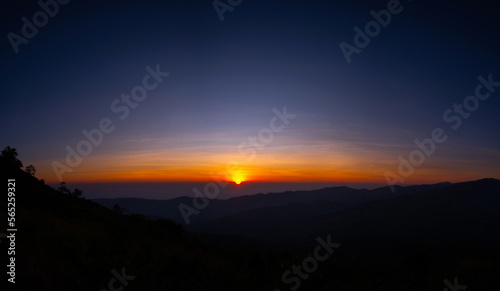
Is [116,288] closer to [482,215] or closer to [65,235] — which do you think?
[65,235]

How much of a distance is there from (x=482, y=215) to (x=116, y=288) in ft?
772

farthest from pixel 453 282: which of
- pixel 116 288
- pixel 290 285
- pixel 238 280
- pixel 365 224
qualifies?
pixel 365 224

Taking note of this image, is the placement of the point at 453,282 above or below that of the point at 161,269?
below

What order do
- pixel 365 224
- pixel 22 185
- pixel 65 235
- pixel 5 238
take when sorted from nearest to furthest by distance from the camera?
pixel 5 238, pixel 65 235, pixel 22 185, pixel 365 224

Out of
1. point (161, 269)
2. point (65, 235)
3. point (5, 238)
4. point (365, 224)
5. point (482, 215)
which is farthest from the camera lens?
point (365, 224)

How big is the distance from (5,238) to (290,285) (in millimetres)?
8251

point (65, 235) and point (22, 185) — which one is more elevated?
point (22, 185)

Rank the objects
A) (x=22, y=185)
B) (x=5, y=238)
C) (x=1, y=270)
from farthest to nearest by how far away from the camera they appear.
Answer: (x=22, y=185) → (x=5, y=238) → (x=1, y=270)

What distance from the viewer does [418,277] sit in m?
11.2

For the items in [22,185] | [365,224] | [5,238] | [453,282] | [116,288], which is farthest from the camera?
[365,224]

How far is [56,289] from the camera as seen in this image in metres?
5.62

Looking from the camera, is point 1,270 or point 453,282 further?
point 453,282

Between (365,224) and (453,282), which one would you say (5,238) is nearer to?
(453,282)

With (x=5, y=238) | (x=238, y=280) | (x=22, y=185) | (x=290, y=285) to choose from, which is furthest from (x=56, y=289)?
(x=22, y=185)
